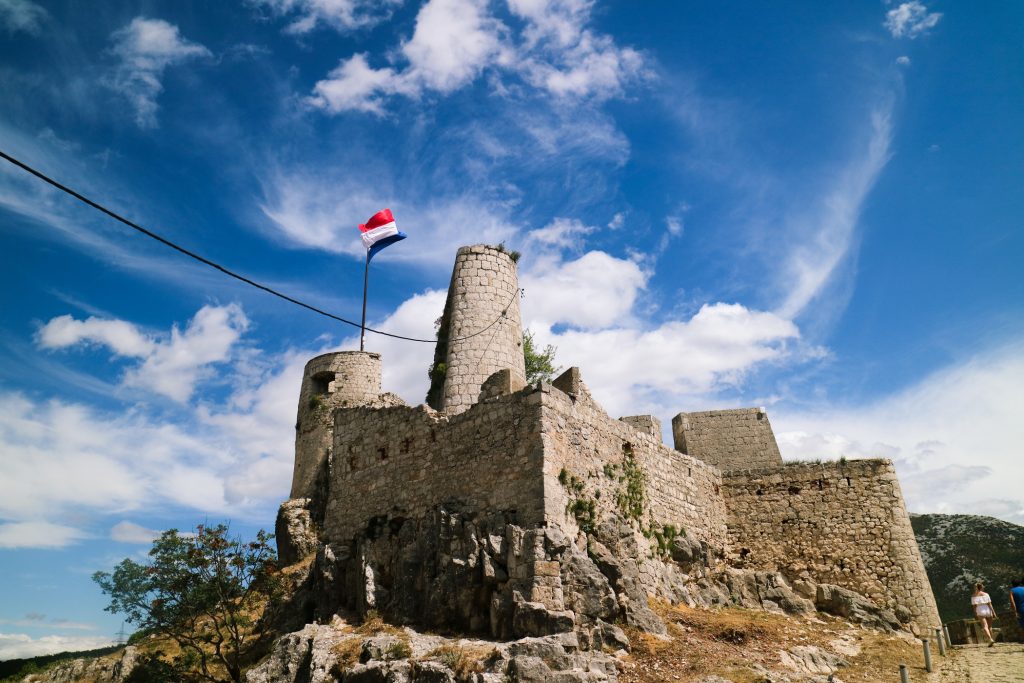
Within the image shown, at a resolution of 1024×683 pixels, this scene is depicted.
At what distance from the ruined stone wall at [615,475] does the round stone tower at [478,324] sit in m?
3.45

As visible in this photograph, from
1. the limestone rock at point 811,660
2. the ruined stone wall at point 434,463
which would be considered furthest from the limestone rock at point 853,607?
the ruined stone wall at point 434,463

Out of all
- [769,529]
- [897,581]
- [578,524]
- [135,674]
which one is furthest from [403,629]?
[897,581]

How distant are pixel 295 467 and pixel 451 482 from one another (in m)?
12.1

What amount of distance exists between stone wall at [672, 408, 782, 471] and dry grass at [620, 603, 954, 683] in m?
7.70

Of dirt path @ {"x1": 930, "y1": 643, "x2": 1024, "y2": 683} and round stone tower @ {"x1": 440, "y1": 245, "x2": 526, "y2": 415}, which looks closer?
dirt path @ {"x1": 930, "y1": 643, "x2": 1024, "y2": 683}

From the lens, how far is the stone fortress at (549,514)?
50.0 feet

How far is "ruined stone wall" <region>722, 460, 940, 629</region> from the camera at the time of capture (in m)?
20.8

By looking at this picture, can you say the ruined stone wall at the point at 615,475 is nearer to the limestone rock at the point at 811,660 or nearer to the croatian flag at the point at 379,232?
the limestone rock at the point at 811,660

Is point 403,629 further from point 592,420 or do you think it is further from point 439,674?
point 592,420

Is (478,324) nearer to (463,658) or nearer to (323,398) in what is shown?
(323,398)

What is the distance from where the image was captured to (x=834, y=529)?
71.9ft

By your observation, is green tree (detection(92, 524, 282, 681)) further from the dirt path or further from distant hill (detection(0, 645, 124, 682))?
the dirt path

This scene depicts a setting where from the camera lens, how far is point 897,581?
Answer: 20641mm

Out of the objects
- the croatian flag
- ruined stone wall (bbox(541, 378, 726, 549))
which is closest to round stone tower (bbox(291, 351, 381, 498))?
the croatian flag
